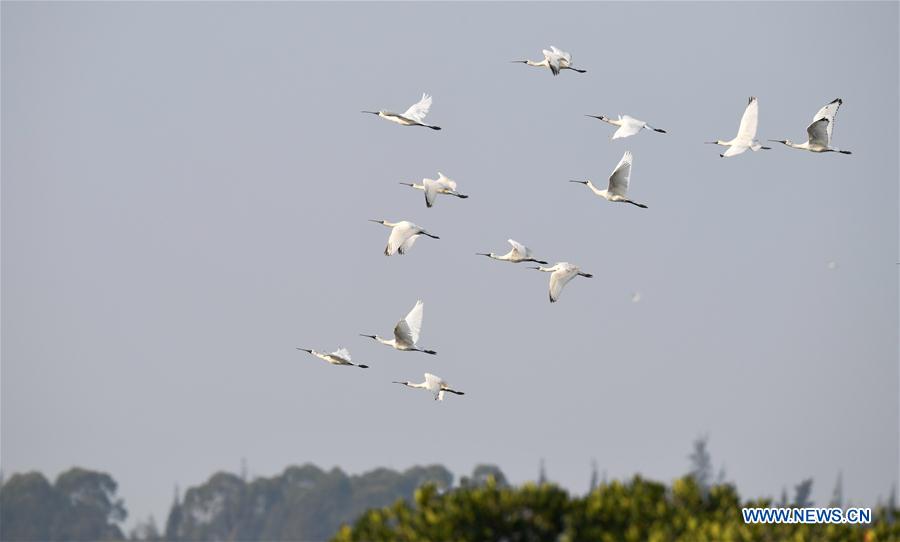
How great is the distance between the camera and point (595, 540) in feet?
134

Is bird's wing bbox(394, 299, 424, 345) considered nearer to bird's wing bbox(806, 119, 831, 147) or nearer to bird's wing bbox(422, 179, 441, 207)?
bird's wing bbox(422, 179, 441, 207)

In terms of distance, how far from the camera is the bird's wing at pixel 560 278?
58094 mm

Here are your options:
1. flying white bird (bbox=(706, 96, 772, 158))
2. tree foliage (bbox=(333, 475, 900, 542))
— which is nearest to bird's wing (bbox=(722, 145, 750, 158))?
flying white bird (bbox=(706, 96, 772, 158))

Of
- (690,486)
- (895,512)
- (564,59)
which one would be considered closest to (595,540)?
(690,486)

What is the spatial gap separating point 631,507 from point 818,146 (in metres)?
19.5

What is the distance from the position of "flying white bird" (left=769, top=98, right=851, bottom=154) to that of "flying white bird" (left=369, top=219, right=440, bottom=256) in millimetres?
12475

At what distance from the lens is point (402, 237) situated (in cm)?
5859

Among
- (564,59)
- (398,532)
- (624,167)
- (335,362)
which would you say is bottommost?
(398,532)

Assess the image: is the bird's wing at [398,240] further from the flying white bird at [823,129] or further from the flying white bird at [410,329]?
the flying white bird at [823,129]

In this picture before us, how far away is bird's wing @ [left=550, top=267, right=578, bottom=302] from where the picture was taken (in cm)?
5809

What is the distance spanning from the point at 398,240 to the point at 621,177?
24.8 ft

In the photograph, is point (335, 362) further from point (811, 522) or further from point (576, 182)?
point (811, 522)

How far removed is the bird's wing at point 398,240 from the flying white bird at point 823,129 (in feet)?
43.4

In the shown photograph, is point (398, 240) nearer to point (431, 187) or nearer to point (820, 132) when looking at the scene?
point (431, 187)
